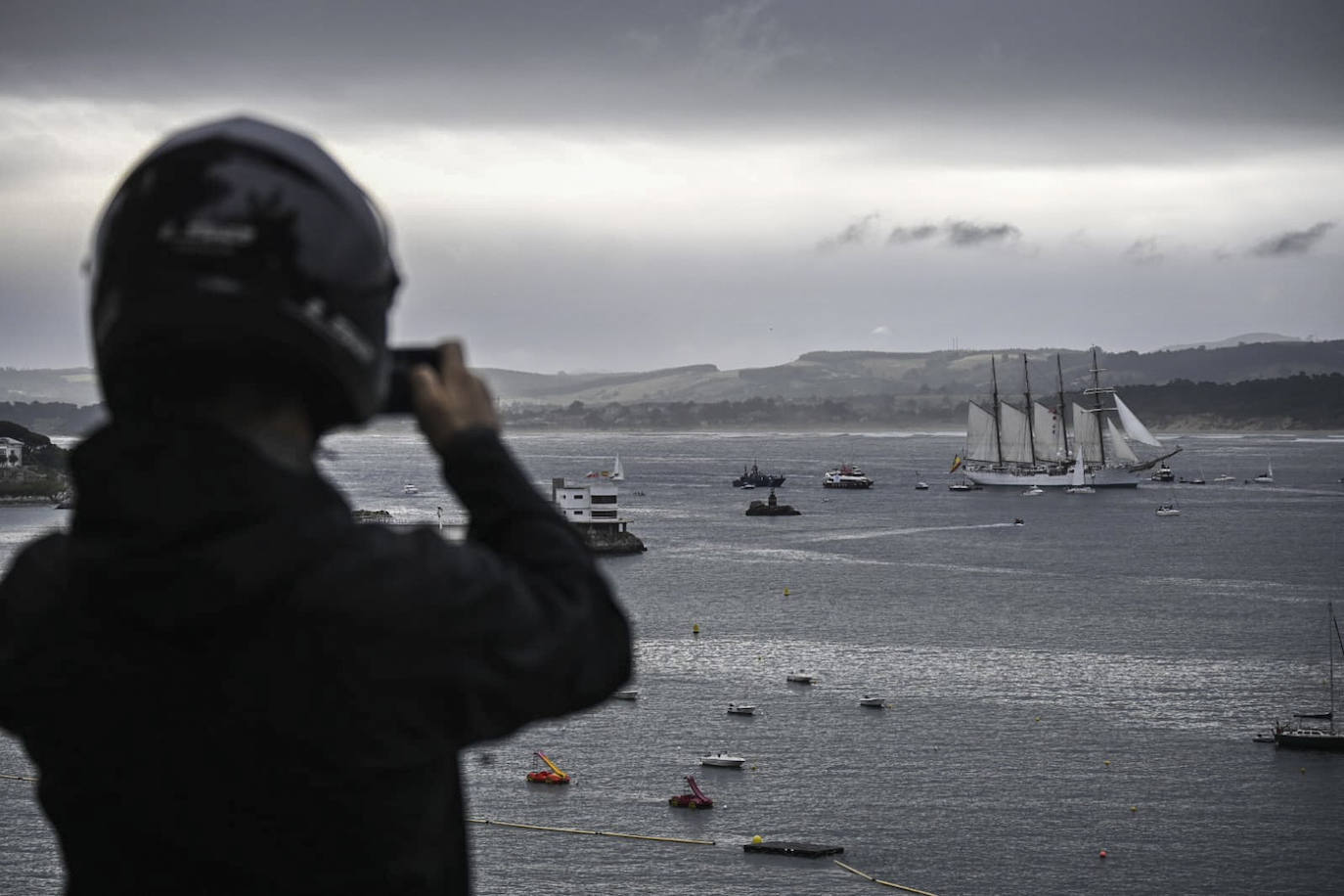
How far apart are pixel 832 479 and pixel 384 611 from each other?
132 m

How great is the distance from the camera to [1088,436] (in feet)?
447

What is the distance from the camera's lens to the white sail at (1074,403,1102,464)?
438 feet

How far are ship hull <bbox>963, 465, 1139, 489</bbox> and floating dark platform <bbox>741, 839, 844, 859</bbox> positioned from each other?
334 ft

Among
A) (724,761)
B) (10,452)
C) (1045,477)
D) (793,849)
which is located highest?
(10,452)

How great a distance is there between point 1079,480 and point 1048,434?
18.9ft

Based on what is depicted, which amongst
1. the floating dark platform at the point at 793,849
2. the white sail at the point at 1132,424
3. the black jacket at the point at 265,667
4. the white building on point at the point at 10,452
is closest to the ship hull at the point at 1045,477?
the white sail at the point at 1132,424

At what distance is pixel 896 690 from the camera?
50.1 metres

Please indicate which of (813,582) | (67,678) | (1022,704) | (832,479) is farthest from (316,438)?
(832,479)

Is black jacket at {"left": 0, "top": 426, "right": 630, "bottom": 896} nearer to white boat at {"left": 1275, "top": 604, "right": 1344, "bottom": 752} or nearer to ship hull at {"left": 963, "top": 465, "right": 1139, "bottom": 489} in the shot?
white boat at {"left": 1275, "top": 604, "right": 1344, "bottom": 752}

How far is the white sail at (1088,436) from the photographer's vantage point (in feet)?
438

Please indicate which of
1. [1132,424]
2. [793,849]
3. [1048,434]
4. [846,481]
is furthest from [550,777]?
[1132,424]

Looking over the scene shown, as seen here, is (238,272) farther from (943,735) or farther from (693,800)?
(943,735)

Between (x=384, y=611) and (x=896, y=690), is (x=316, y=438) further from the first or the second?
(x=896, y=690)

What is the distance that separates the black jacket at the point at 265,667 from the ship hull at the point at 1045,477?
13503 centimetres
